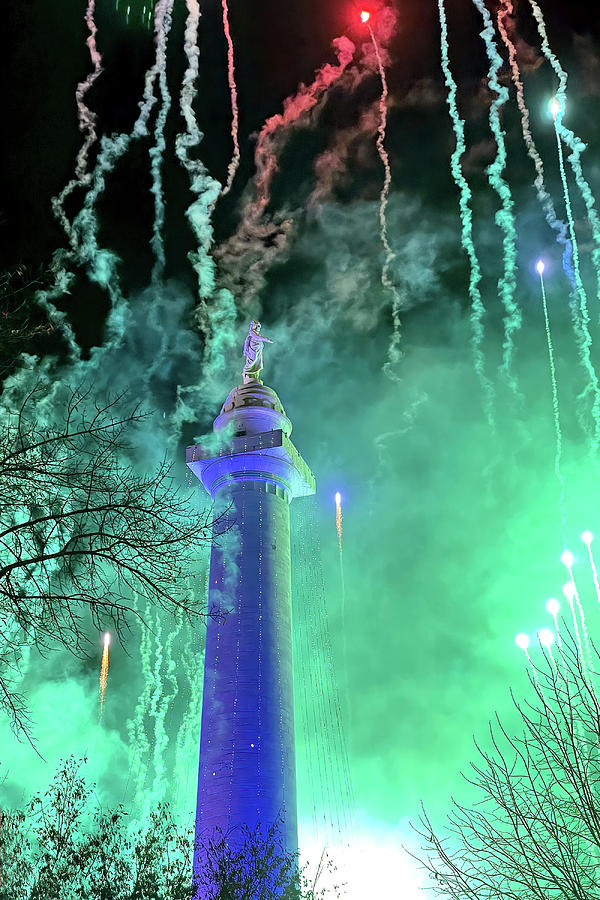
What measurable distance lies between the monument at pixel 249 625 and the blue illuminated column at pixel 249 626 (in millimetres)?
50

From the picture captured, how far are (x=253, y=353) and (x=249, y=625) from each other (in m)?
20.1

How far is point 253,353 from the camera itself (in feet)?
175

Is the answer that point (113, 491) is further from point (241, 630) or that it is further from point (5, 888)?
point (241, 630)

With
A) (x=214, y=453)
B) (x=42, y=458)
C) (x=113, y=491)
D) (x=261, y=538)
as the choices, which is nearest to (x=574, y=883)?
(x=113, y=491)

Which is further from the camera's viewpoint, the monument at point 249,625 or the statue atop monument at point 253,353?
the statue atop monument at point 253,353

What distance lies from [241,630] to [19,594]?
94.1 feet

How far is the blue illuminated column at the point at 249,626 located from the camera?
35250mm

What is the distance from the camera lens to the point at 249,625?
39.6 meters

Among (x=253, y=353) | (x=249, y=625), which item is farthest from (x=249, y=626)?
(x=253, y=353)

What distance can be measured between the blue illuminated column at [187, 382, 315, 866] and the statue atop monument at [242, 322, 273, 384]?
97.7 inches

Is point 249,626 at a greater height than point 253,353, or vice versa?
point 253,353

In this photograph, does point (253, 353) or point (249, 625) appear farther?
point (253, 353)

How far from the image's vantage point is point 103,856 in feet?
72.4

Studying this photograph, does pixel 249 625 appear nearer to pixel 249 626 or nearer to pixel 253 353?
pixel 249 626
